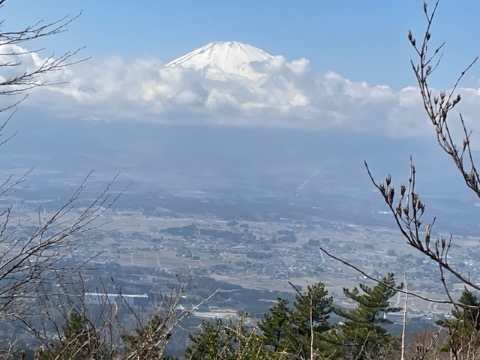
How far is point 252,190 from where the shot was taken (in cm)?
11556

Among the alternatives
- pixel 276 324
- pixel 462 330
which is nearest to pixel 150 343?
pixel 462 330

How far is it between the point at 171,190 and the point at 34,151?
2169 centimetres

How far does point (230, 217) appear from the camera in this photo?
8700 cm

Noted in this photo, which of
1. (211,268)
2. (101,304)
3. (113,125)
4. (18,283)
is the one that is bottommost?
(211,268)

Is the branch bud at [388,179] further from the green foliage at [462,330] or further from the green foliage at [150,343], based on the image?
the green foliage at [150,343]

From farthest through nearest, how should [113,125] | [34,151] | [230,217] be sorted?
[113,125]
[34,151]
[230,217]

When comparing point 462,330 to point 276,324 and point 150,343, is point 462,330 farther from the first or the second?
point 276,324

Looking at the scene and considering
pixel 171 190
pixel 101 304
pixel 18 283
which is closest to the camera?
pixel 18 283

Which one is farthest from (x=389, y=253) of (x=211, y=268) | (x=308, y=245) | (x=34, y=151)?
(x=34, y=151)

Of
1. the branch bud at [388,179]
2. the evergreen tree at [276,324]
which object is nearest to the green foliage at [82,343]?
the branch bud at [388,179]

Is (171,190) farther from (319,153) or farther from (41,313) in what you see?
(41,313)

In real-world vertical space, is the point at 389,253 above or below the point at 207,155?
below

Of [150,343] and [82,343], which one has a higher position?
[150,343]

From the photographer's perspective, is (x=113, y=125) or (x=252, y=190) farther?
(x=113, y=125)
